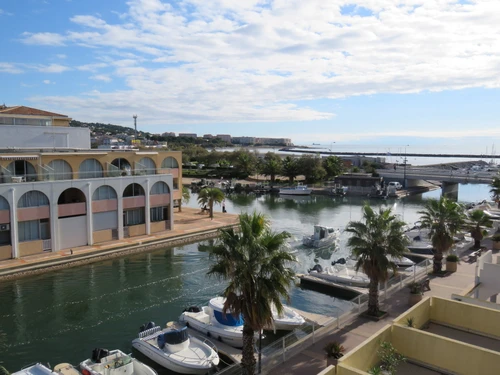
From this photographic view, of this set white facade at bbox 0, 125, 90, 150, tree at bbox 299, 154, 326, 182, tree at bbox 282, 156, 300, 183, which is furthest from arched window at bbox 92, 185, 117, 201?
tree at bbox 299, 154, 326, 182

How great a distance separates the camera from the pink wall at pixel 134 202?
135 ft

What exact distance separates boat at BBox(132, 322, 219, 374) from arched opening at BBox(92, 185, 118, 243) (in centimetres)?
1991

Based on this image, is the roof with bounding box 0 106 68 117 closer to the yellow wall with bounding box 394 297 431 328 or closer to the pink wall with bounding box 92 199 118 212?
the pink wall with bounding box 92 199 118 212

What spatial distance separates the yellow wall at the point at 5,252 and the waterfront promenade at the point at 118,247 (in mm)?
442

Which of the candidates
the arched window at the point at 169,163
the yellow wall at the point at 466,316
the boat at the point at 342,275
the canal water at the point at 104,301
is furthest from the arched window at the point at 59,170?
the yellow wall at the point at 466,316

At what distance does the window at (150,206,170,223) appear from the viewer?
44281mm

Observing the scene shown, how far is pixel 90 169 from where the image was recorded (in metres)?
39.1

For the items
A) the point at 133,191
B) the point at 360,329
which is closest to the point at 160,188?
the point at 133,191

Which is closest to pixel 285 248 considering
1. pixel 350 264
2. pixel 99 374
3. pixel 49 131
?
pixel 99 374

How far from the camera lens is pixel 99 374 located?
57.4 ft

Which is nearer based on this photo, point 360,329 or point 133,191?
point 360,329

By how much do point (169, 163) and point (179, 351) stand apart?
32.5 meters

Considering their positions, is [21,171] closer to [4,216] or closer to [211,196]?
[4,216]

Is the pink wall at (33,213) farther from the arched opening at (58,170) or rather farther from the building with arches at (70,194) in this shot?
the arched opening at (58,170)
